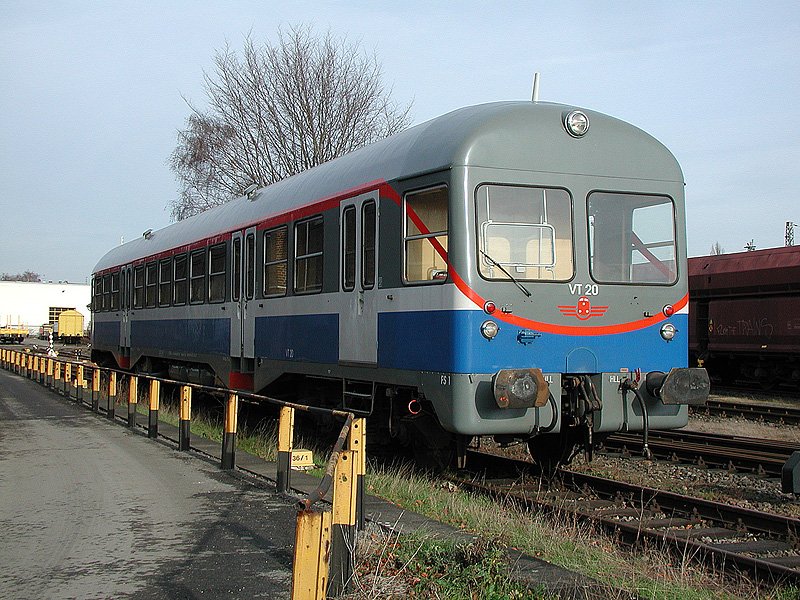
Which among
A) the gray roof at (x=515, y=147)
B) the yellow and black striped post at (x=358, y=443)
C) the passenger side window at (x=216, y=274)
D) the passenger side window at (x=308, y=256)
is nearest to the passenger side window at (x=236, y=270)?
the passenger side window at (x=216, y=274)

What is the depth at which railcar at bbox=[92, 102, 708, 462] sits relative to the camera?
8383 mm

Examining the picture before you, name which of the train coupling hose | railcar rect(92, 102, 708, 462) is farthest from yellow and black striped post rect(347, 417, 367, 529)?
the train coupling hose

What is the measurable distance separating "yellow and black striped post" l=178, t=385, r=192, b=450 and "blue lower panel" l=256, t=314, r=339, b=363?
1357 millimetres

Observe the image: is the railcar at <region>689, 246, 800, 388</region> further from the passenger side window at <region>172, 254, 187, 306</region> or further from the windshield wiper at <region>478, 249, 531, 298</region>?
the windshield wiper at <region>478, 249, 531, 298</region>

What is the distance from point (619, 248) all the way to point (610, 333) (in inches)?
32.6

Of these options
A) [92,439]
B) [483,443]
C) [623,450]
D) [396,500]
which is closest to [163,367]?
[92,439]

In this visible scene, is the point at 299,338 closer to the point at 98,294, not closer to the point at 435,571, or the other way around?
the point at 435,571

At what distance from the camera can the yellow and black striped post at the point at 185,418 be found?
36.0 feet

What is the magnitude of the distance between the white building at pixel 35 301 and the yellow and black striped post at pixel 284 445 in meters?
75.9

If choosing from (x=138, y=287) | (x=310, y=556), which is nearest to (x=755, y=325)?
(x=138, y=287)

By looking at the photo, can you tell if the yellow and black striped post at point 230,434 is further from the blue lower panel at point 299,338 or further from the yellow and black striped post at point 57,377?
the yellow and black striped post at point 57,377

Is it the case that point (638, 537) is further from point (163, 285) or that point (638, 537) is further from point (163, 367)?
point (163, 367)

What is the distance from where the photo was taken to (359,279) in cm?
986

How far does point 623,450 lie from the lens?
12242 mm
